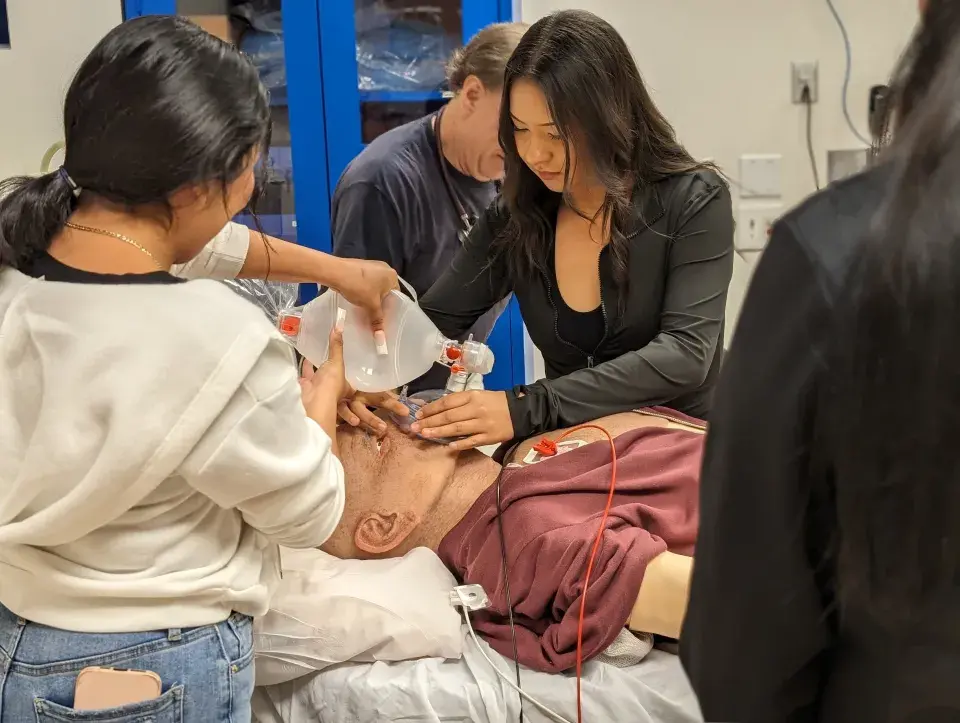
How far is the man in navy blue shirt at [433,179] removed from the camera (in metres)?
1.81

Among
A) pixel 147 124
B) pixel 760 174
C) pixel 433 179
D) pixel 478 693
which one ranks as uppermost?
pixel 147 124

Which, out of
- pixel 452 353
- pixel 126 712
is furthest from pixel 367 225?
pixel 126 712

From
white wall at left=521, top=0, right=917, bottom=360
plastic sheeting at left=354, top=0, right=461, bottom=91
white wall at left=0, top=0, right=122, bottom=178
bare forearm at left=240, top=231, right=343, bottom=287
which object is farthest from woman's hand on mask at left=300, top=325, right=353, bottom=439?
white wall at left=521, top=0, right=917, bottom=360

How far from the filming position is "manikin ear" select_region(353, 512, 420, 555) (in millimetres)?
1283

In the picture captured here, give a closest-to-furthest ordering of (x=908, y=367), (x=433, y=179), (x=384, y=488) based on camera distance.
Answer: (x=908, y=367) < (x=384, y=488) < (x=433, y=179)

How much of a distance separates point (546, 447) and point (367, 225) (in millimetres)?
744

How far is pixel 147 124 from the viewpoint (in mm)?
826

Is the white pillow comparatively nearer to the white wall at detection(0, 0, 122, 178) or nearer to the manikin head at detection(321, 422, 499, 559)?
the manikin head at detection(321, 422, 499, 559)

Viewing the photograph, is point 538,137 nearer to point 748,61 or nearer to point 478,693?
point 478,693

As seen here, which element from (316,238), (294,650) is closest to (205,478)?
(294,650)

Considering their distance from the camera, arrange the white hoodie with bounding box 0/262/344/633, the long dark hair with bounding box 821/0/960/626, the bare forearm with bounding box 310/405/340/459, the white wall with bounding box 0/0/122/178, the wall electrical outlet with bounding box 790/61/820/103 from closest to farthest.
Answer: the long dark hair with bounding box 821/0/960/626
the white hoodie with bounding box 0/262/344/633
the bare forearm with bounding box 310/405/340/459
the white wall with bounding box 0/0/122/178
the wall electrical outlet with bounding box 790/61/820/103

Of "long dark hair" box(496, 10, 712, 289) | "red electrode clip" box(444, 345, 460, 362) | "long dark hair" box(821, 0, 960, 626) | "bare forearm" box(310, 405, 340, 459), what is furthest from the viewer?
"red electrode clip" box(444, 345, 460, 362)

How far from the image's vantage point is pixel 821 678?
24.4 inches

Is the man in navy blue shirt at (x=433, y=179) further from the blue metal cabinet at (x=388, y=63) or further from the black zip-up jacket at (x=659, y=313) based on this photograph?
the black zip-up jacket at (x=659, y=313)
